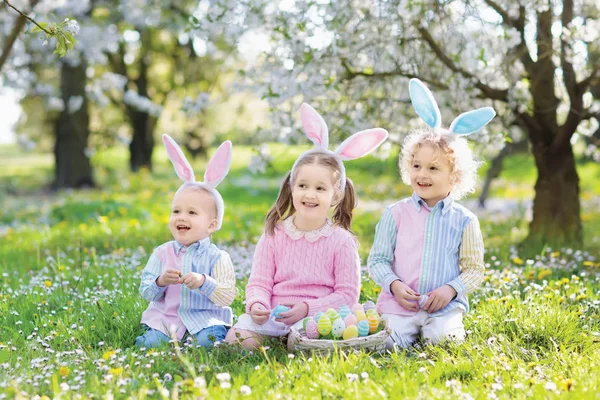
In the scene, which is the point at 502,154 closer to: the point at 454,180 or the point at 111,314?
the point at 454,180

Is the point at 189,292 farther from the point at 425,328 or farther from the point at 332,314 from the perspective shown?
the point at 425,328

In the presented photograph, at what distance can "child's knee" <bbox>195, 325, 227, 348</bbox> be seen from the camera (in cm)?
401

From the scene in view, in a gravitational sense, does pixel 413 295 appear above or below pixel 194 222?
below

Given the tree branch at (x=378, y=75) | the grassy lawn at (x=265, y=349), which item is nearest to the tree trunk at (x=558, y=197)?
the grassy lawn at (x=265, y=349)

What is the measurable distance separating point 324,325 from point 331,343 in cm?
11

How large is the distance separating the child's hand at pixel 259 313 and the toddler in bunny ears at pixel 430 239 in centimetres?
72

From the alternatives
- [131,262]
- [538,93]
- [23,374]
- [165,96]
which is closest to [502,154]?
[538,93]

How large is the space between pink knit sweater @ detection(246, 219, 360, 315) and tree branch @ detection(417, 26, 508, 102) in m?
2.60

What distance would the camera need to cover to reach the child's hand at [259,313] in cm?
392

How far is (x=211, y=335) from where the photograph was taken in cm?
403

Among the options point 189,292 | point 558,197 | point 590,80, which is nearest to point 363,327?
point 189,292

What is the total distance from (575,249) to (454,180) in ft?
10.2

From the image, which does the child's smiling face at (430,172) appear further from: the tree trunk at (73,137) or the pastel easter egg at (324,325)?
the tree trunk at (73,137)

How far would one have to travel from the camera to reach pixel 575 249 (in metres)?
6.74
